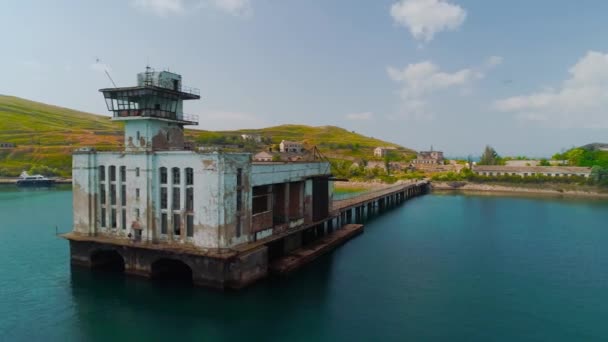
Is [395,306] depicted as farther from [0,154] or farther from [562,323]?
[0,154]

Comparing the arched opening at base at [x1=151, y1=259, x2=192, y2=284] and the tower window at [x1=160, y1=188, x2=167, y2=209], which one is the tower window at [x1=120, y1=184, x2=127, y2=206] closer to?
the tower window at [x1=160, y1=188, x2=167, y2=209]

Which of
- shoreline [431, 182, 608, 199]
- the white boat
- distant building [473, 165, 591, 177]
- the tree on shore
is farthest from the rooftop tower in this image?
the tree on shore

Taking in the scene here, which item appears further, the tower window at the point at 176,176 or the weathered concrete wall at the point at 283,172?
the weathered concrete wall at the point at 283,172

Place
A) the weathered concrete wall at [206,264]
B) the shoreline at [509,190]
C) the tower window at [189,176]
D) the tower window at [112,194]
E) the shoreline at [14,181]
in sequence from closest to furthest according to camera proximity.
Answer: the weathered concrete wall at [206,264] → the tower window at [189,176] → the tower window at [112,194] → the shoreline at [509,190] → the shoreline at [14,181]

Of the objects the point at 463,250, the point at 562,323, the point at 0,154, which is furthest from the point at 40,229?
the point at 0,154

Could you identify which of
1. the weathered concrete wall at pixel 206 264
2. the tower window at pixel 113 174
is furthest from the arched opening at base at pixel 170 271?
the tower window at pixel 113 174

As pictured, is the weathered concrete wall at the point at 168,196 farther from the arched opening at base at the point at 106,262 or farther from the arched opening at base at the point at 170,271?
the arched opening at base at the point at 170,271

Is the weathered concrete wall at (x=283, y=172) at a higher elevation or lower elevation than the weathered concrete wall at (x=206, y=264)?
higher

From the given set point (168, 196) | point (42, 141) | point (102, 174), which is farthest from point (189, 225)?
point (42, 141)
